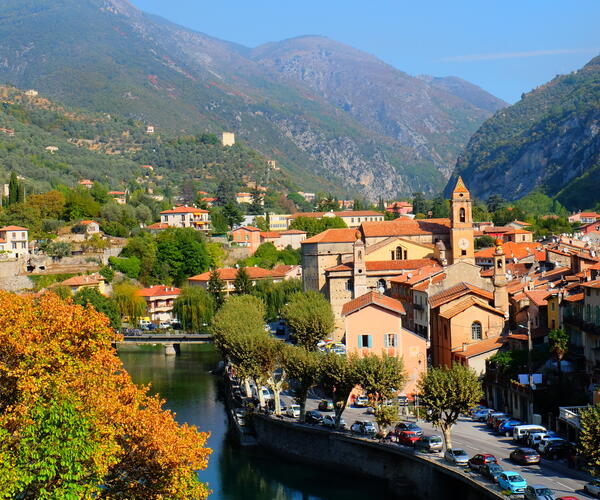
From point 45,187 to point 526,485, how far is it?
14933 centimetres

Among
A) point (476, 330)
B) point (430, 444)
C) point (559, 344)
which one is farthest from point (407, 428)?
point (476, 330)

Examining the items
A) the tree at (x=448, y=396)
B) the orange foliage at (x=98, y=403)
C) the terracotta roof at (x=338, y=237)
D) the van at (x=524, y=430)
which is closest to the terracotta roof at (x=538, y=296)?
the van at (x=524, y=430)

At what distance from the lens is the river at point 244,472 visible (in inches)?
1973

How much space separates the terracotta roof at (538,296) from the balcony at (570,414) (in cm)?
1404

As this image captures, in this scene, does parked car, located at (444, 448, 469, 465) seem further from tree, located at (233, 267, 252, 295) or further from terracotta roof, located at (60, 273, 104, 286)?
terracotta roof, located at (60, 273, 104, 286)

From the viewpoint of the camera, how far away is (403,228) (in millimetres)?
101562

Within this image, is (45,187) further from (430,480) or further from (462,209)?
(430,480)

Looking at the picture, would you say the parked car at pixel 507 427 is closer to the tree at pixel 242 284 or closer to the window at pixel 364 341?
the window at pixel 364 341

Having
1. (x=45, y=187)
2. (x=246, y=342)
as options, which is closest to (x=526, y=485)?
(x=246, y=342)

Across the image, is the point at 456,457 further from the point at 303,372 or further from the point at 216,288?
the point at 216,288

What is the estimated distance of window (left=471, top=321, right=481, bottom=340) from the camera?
214 ft

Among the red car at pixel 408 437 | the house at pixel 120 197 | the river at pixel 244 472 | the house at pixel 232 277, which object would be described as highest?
the house at pixel 120 197

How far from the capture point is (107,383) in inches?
1377

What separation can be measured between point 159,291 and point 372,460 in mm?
80336
